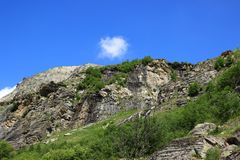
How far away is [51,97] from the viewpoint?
2731 inches

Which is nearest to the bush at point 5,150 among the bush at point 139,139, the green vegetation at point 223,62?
the bush at point 139,139

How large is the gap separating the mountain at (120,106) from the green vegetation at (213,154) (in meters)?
10.4

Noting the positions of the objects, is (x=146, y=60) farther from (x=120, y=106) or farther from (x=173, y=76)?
(x=120, y=106)

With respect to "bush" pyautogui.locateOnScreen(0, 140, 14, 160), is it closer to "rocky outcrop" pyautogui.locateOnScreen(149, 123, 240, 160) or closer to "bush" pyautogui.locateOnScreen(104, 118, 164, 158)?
"bush" pyautogui.locateOnScreen(104, 118, 164, 158)

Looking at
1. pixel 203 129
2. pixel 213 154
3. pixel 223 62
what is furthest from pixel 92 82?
pixel 213 154

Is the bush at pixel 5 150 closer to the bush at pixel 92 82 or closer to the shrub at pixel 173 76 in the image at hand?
the bush at pixel 92 82

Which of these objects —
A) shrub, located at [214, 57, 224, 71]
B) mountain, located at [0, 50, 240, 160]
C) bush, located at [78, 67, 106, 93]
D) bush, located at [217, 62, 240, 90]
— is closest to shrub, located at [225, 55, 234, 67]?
mountain, located at [0, 50, 240, 160]

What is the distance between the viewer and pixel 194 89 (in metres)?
54.6

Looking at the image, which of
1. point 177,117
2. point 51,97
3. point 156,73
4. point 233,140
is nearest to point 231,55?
point 156,73

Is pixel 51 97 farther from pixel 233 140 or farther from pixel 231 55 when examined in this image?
pixel 233 140

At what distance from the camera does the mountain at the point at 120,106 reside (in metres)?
43.8

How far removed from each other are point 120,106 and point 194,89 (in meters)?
11.0

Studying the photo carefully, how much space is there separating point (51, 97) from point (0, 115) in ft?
34.6

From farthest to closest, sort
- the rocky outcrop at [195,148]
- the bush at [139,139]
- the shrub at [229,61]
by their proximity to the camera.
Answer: the shrub at [229,61]
the bush at [139,139]
the rocky outcrop at [195,148]
